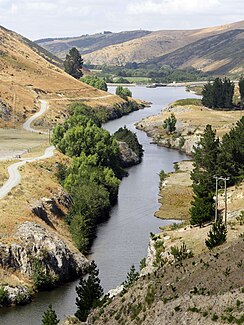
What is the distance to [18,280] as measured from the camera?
68062 millimetres

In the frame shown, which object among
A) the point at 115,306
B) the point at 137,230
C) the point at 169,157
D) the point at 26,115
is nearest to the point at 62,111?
the point at 26,115

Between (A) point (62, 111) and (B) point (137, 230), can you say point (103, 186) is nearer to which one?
(B) point (137, 230)

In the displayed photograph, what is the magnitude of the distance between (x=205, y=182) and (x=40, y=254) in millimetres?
28177

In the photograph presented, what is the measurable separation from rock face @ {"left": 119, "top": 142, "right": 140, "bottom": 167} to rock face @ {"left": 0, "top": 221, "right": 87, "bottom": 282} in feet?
209

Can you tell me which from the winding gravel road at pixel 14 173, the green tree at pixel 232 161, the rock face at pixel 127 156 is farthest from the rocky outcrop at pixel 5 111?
the green tree at pixel 232 161

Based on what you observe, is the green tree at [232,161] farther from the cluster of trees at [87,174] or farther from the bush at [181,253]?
the bush at [181,253]

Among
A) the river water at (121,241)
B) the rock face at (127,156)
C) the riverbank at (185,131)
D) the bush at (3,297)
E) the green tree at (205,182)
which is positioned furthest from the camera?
the riverbank at (185,131)

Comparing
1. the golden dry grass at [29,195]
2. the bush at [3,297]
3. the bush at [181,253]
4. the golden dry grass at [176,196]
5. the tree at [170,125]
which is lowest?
the golden dry grass at [176,196]

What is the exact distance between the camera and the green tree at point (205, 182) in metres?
75.5

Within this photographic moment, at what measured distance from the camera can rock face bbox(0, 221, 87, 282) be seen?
229 feet

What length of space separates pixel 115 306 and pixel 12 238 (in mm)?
25180

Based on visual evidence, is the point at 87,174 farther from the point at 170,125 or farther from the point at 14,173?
the point at 170,125

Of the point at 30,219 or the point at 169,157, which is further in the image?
the point at 169,157

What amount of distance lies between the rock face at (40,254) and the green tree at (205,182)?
47.3 feet
